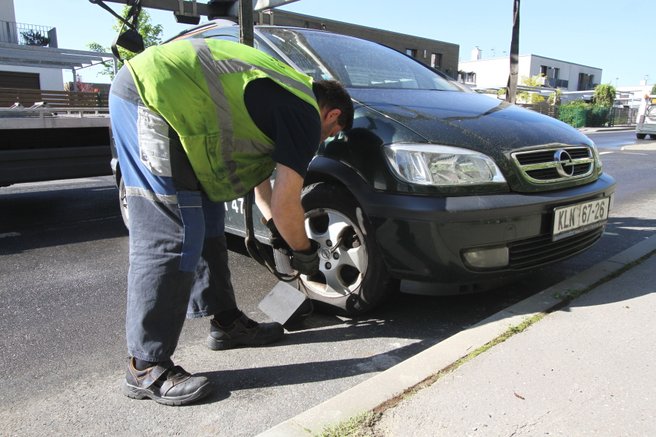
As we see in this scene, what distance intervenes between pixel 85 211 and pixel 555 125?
5336 millimetres

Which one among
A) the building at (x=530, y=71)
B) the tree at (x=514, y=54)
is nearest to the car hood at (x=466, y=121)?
the tree at (x=514, y=54)

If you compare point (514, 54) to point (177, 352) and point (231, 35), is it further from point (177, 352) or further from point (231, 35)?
point (177, 352)

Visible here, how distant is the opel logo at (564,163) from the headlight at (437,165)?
1.70 feet

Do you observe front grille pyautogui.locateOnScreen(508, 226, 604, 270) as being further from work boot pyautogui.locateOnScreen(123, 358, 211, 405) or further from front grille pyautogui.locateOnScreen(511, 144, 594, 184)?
work boot pyautogui.locateOnScreen(123, 358, 211, 405)

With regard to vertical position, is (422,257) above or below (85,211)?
above

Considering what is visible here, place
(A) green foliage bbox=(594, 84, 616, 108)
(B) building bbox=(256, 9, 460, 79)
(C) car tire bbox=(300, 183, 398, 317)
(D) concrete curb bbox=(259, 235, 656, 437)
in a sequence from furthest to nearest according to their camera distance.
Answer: (A) green foliage bbox=(594, 84, 616, 108), (B) building bbox=(256, 9, 460, 79), (C) car tire bbox=(300, 183, 398, 317), (D) concrete curb bbox=(259, 235, 656, 437)

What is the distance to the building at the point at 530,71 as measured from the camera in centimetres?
5875

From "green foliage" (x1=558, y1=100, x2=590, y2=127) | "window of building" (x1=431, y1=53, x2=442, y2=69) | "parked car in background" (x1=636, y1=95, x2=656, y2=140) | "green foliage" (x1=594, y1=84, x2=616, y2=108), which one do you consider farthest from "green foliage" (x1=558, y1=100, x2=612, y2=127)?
"parked car in background" (x1=636, y1=95, x2=656, y2=140)

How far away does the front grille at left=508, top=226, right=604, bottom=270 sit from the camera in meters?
2.72

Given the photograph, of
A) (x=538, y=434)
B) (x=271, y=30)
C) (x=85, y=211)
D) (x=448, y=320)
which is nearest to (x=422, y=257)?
(x=448, y=320)

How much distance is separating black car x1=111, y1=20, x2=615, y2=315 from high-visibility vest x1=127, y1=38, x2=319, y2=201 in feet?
2.21

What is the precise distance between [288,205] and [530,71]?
6318 centimetres

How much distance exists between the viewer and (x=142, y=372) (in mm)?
2207

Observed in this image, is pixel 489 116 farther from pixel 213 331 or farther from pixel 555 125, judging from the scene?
pixel 213 331
